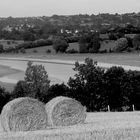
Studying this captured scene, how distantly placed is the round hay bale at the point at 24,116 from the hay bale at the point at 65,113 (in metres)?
1.10

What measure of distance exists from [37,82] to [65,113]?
1019 inches

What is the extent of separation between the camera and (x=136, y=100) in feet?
132

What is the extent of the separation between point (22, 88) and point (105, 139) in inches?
1208

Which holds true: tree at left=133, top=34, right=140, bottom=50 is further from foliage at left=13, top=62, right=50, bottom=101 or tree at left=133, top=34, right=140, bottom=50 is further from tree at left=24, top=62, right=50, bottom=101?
foliage at left=13, top=62, right=50, bottom=101

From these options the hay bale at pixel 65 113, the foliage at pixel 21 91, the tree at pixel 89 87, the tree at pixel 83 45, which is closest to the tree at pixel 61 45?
the tree at pixel 83 45

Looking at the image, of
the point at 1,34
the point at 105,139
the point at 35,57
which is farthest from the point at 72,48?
the point at 105,139

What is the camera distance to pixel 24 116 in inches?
673

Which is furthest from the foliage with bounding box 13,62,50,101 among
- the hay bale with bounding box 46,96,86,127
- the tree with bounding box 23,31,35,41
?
the tree with bounding box 23,31,35,41

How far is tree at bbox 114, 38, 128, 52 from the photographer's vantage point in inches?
4159

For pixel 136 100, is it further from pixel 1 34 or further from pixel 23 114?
pixel 1 34

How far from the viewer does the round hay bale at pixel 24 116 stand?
16.6 m

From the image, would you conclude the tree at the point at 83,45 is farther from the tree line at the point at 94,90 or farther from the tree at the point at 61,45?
the tree line at the point at 94,90

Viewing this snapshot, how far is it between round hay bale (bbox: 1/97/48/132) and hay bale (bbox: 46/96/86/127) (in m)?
1.10

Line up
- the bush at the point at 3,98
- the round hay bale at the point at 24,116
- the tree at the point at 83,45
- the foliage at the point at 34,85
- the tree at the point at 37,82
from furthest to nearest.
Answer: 1. the tree at the point at 83,45
2. the tree at the point at 37,82
3. the foliage at the point at 34,85
4. the bush at the point at 3,98
5. the round hay bale at the point at 24,116
